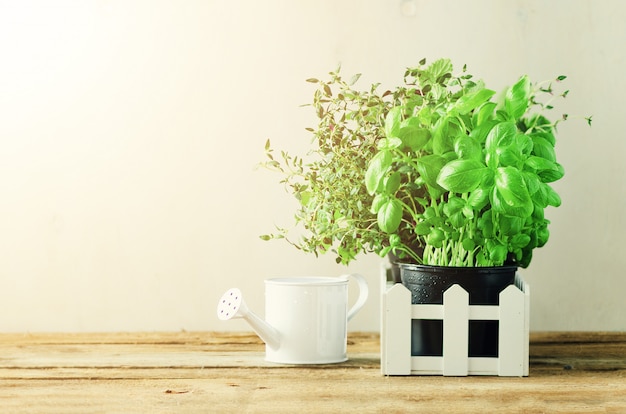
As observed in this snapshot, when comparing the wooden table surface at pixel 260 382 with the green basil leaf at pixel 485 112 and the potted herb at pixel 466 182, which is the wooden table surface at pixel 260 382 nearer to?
the potted herb at pixel 466 182

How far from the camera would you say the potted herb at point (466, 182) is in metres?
1.03

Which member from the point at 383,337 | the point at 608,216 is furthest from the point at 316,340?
the point at 608,216

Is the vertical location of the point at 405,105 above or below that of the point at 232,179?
above

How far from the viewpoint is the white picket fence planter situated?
112 cm

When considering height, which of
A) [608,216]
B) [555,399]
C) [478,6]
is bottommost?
[555,399]

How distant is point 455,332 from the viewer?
113 centimetres

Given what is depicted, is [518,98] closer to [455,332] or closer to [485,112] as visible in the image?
[485,112]

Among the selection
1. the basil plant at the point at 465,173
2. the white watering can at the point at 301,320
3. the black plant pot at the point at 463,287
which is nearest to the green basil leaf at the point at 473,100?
the basil plant at the point at 465,173

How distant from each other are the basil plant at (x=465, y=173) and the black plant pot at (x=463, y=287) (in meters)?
0.02

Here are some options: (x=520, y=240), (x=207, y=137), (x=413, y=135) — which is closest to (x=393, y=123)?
(x=413, y=135)

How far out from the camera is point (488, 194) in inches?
40.8

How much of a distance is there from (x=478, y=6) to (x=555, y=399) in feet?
2.65

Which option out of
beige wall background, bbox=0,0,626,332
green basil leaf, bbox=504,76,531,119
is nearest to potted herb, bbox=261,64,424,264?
green basil leaf, bbox=504,76,531,119

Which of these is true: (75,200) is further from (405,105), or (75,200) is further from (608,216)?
(608,216)
